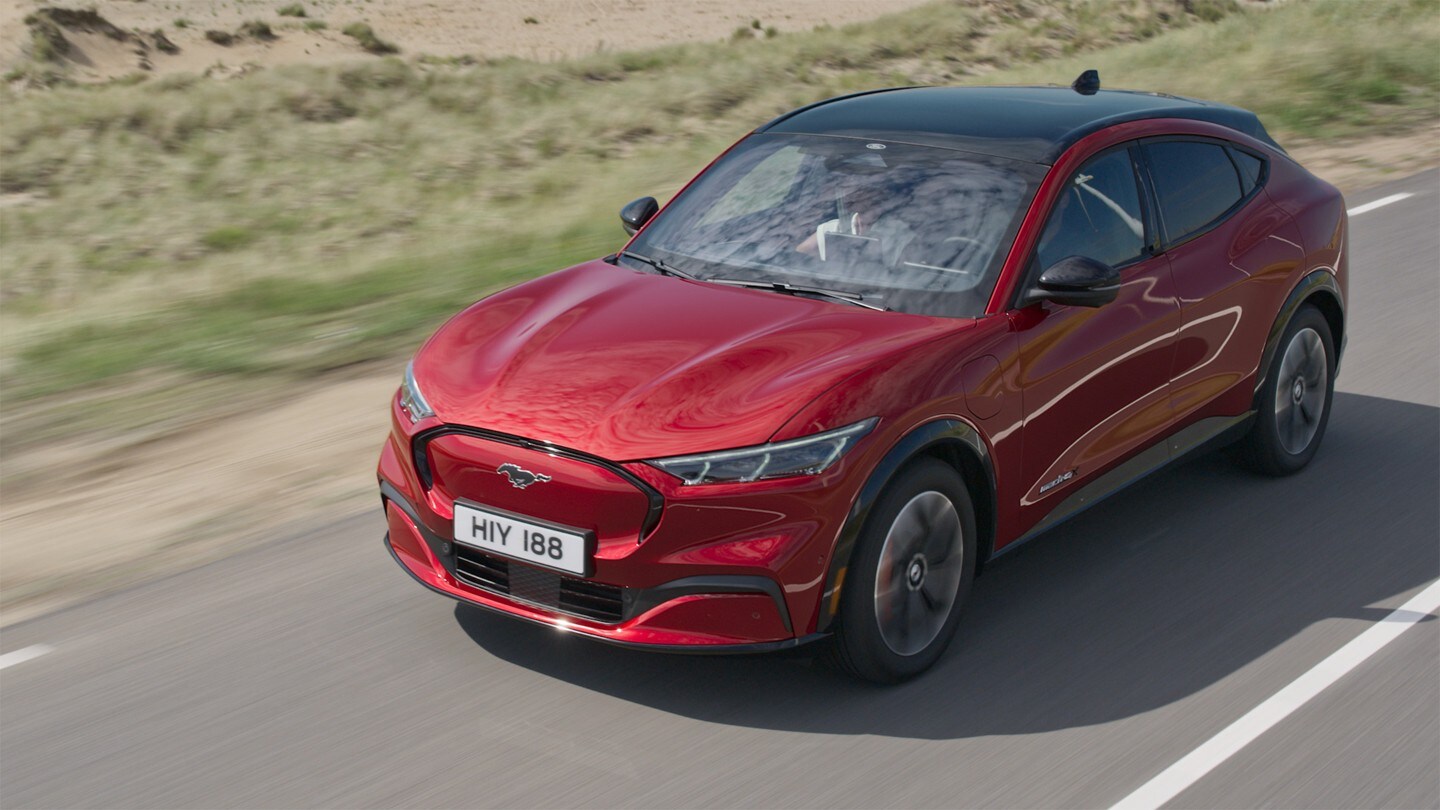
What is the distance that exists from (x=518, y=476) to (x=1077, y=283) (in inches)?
71.9

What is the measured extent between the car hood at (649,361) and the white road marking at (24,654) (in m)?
1.52

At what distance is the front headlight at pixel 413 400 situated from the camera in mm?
4715

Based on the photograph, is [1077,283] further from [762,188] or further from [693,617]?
[693,617]

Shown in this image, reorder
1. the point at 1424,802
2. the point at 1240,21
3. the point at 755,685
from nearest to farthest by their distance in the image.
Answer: the point at 1424,802, the point at 755,685, the point at 1240,21

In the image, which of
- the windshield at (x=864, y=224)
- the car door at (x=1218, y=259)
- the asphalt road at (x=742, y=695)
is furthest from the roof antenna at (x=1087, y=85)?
the asphalt road at (x=742, y=695)

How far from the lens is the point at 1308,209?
648cm

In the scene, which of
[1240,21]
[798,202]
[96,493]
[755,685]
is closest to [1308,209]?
[798,202]

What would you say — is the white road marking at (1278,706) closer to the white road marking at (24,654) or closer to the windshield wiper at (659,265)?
the windshield wiper at (659,265)

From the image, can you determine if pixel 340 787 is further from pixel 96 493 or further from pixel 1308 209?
pixel 1308 209

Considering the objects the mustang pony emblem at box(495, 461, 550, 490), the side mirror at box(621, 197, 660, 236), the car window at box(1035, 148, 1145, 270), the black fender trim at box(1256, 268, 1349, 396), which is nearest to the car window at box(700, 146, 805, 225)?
the side mirror at box(621, 197, 660, 236)

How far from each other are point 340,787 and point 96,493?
9.95 ft


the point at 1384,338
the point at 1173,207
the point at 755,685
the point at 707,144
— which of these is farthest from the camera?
the point at 707,144

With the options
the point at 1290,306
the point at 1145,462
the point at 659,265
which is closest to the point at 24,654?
the point at 659,265

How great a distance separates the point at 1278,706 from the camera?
4.59m
